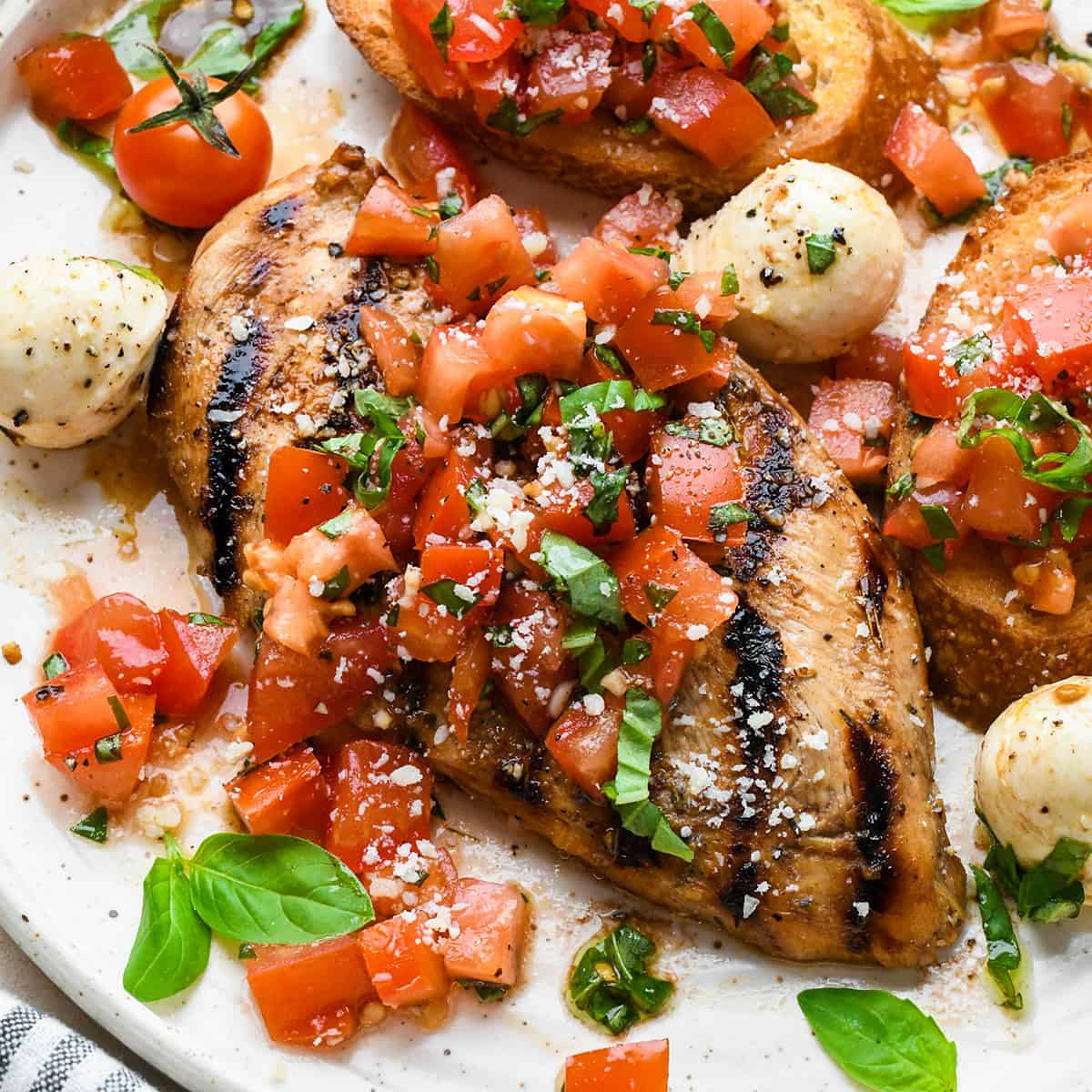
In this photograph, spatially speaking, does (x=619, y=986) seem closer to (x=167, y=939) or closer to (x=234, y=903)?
(x=234, y=903)

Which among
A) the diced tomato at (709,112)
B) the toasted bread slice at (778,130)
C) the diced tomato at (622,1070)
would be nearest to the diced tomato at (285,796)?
the diced tomato at (622,1070)

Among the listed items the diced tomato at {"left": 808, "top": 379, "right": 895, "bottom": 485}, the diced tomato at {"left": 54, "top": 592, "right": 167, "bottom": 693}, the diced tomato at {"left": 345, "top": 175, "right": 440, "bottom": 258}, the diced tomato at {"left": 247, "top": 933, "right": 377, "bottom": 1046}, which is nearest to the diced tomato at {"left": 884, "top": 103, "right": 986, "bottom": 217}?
the diced tomato at {"left": 808, "top": 379, "right": 895, "bottom": 485}

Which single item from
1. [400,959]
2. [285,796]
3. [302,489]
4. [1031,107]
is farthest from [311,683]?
[1031,107]

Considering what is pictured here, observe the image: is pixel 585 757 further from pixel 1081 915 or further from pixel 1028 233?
pixel 1028 233

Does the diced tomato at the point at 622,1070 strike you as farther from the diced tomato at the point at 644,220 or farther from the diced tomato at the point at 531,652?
the diced tomato at the point at 644,220

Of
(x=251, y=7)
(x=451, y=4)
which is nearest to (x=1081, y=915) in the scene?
(x=451, y=4)

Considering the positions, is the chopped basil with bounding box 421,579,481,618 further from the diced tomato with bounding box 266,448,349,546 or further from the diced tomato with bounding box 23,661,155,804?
the diced tomato with bounding box 23,661,155,804

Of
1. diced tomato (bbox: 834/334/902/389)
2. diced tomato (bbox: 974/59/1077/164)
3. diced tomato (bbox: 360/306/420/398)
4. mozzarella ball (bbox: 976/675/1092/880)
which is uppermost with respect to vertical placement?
diced tomato (bbox: 360/306/420/398)
